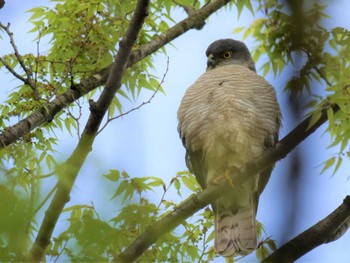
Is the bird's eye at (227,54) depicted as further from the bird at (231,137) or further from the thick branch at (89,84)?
the thick branch at (89,84)

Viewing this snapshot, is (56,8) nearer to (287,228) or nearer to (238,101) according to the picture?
(238,101)

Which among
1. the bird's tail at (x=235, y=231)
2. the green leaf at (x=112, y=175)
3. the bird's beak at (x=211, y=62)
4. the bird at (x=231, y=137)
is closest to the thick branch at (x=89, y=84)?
the bird at (x=231, y=137)

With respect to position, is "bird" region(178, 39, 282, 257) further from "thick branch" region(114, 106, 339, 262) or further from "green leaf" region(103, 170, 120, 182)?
"green leaf" region(103, 170, 120, 182)

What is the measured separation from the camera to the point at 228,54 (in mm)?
7703

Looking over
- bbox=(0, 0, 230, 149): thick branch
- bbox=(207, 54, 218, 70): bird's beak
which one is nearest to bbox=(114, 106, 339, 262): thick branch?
bbox=(0, 0, 230, 149): thick branch

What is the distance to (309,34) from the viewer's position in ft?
3.51

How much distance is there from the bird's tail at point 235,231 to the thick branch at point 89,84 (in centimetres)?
187

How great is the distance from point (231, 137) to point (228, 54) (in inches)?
77.3

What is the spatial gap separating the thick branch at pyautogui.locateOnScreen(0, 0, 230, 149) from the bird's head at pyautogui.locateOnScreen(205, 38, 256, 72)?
1297mm

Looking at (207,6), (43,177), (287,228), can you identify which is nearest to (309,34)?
(287,228)

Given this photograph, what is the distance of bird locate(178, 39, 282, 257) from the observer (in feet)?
19.9

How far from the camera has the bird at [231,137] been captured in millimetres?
6070

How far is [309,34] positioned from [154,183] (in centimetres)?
382

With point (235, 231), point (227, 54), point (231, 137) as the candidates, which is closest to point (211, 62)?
point (227, 54)
